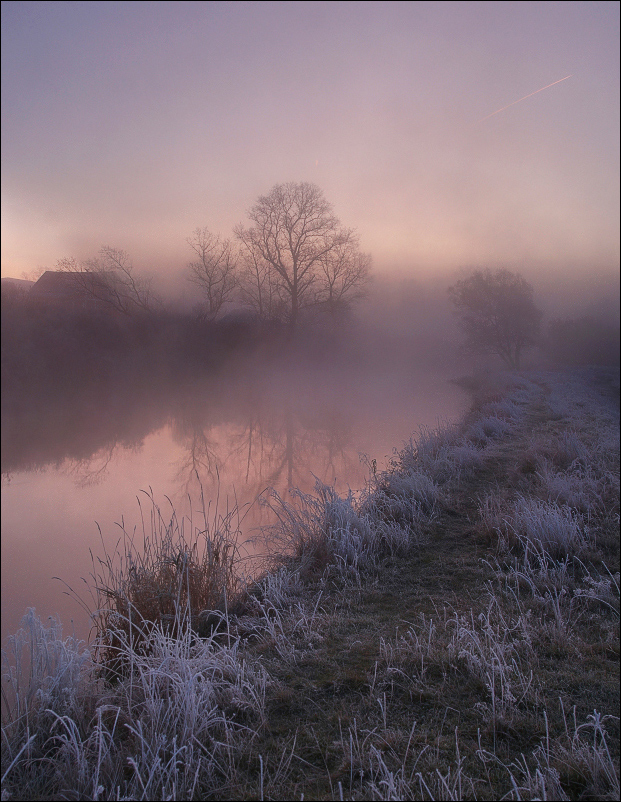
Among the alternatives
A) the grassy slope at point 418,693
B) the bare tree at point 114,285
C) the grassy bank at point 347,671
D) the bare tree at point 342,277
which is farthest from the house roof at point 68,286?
the bare tree at point 342,277

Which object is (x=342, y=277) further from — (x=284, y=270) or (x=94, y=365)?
(x=94, y=365)

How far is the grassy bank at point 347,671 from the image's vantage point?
1.83m

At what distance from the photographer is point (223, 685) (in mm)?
2471

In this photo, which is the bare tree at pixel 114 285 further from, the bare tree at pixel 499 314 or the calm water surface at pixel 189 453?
the bare tree at pixel 499 314

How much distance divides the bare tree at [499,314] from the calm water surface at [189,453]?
2.00m

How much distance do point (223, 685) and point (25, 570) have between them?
67.7 inches

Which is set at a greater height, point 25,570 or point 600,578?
point 25,570

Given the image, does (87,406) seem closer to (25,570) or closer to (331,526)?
(25,570)

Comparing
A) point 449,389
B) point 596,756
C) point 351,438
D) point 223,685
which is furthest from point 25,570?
point 449,389

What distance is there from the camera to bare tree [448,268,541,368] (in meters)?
6.71

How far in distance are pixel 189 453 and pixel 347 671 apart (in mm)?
5134

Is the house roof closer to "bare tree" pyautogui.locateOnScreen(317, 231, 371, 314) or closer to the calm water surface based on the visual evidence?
the calm water surface

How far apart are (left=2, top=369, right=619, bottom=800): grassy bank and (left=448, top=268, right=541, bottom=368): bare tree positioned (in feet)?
9.13

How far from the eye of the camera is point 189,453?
722 centimetres
